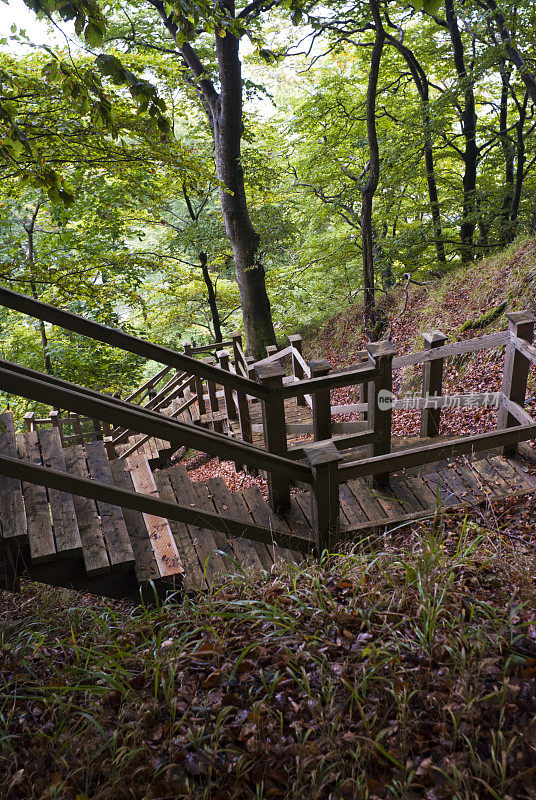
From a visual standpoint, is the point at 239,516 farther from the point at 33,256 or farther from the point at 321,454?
the point at 33,256

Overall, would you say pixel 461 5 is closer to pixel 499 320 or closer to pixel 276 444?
pixel 499 320

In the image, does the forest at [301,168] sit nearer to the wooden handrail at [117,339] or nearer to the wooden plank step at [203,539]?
the wooden handrail at [117,339]

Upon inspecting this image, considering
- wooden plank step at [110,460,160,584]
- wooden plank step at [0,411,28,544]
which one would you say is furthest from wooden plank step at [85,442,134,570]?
wooden plank step at [0,411,28,544]

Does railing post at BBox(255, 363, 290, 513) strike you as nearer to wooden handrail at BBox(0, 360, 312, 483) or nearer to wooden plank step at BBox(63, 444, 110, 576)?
wooden handrail at BBox(0, 360, 312, 483)

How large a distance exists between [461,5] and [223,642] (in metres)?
11.4

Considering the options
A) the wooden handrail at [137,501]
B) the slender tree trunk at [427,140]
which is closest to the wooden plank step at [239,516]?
the wooden handrail at [137,501]

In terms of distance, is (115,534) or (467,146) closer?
(115,534)

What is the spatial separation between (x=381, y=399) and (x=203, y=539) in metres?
A: 1.91

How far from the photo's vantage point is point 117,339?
3.97 m

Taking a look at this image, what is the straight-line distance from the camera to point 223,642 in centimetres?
247

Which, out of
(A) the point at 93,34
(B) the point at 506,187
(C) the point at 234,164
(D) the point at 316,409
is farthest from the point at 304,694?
(B) the point at 506,187

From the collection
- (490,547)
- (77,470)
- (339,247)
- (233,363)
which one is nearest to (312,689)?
(490,547)

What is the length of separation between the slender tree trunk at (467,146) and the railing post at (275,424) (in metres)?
8.48

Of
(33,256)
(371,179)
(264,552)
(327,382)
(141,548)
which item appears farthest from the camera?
(33,256)
